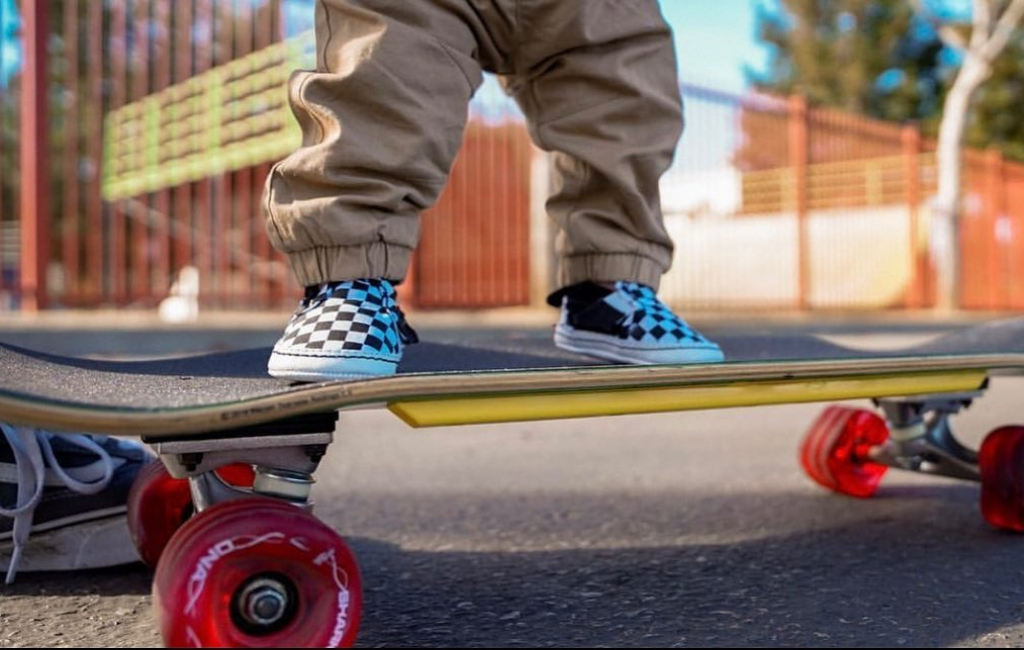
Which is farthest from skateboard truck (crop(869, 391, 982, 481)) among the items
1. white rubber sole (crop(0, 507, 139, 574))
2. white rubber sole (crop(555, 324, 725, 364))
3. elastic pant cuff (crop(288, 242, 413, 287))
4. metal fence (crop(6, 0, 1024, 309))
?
metal fence (crop(6, 0, 1024, 309))

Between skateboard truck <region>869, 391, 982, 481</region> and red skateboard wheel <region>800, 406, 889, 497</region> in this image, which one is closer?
skateboard truck <region>869, 391, 982, 481</region>

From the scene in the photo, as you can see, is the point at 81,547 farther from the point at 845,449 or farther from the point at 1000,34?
the point at 1000,34

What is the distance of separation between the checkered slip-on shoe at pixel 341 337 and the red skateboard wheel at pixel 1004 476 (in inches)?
38.0

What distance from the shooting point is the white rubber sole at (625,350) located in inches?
57.0

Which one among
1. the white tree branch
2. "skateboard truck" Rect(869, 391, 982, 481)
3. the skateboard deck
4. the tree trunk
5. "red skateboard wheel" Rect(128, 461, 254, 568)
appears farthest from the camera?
the white tree branch

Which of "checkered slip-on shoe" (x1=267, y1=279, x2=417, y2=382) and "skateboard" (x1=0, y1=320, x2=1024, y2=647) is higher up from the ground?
"checkered slip-on shoe" (x1=267, y1=279, x2=417, y2=382)

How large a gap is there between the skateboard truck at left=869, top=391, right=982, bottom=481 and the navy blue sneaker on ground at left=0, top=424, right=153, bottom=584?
1207mm

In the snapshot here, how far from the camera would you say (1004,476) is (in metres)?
1.61

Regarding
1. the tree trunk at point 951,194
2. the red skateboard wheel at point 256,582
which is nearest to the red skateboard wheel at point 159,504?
the red skateboard wheel at point 256,582

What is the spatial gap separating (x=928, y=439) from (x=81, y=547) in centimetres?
135

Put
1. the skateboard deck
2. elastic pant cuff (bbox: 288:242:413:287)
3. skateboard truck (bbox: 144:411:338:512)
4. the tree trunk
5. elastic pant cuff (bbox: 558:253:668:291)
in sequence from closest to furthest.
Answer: the skateboard deck < skateboard truck (bbox: 144:411:338:512) < elastic pant cuff (bbox: 288:242:413:287) < elastic pant cuff (bbox: 558:253:668:291) < the tree trunk

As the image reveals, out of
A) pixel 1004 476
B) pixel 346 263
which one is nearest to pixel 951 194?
pixel 1004 476

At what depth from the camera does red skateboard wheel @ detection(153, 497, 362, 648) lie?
935mm

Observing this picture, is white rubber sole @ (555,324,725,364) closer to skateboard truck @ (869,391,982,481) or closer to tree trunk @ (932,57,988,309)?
skateboard truck @ (869,391,982,481)
